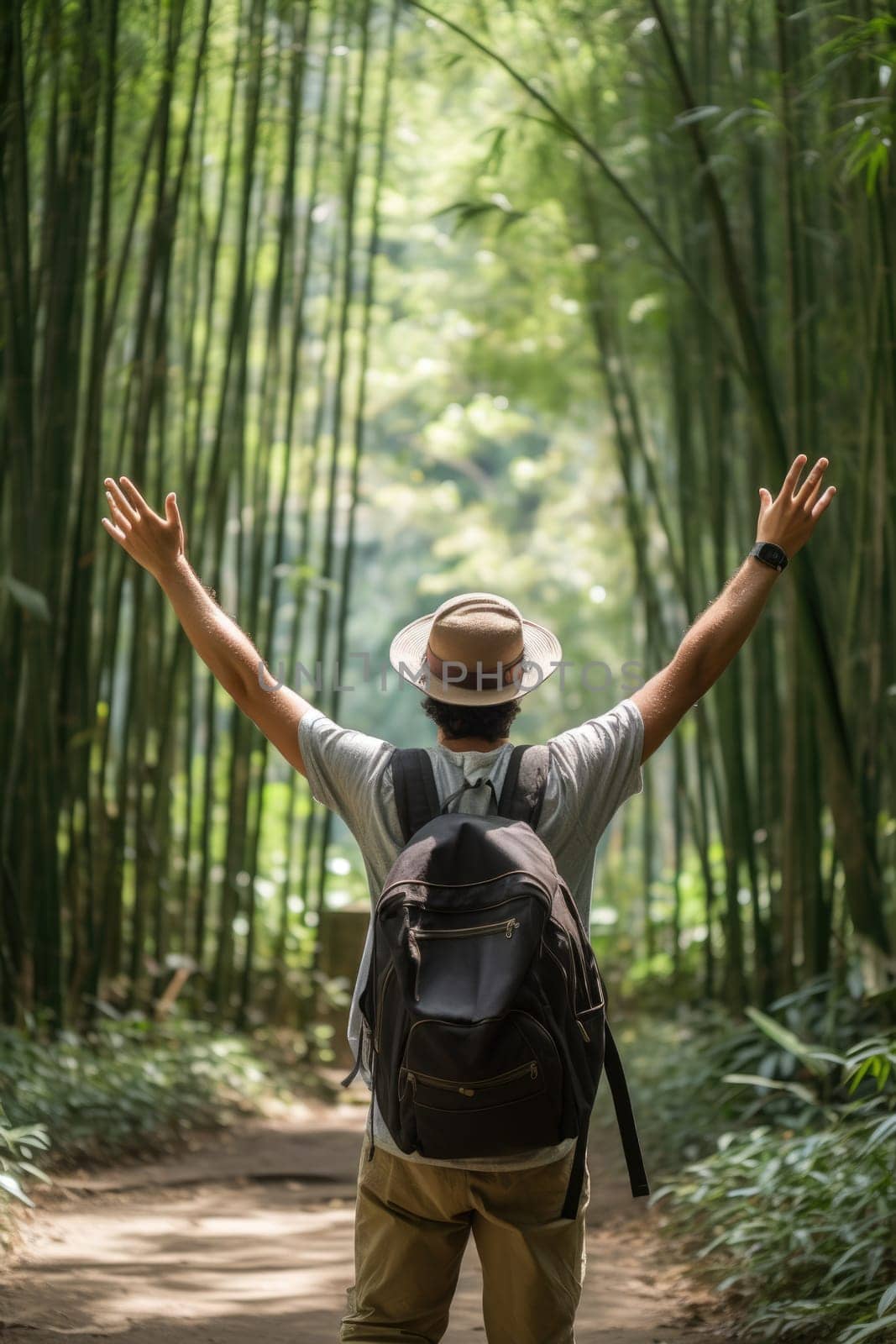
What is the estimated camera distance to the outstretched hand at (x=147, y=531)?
1.79 meters

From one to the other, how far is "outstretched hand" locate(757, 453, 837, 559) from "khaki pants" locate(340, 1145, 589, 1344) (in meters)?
0.79

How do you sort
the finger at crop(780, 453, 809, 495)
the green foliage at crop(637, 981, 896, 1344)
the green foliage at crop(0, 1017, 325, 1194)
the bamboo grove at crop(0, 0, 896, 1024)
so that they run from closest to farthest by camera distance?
the finger at crop(780, 453, 809, 495), the green foliage at crop(637, 981, 896, 1344), the bamboo grove at crop(0, 0, 896, 1024), the green foliage at crop(0, 1017, 325, 1194)

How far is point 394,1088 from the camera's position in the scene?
151 centimetres

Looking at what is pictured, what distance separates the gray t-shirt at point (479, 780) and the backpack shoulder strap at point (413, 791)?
2 cm

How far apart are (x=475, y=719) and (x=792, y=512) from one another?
1.66ft

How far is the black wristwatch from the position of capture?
1.79 metres

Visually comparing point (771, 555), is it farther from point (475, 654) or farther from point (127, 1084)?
point (127, 1084)

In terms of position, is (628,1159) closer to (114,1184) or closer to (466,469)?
(114,1184)

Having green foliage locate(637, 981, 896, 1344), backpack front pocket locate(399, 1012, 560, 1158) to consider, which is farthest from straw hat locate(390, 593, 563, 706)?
green foliage locate(637, 981, 896, 1344)

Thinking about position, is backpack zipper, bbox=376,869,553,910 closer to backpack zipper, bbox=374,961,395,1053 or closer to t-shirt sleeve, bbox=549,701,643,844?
backpack zipper, bbox=374,961,395,1053

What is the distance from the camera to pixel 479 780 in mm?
1635

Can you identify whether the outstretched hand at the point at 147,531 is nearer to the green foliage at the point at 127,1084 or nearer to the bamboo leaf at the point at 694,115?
the green foliage at the point at 127,1084

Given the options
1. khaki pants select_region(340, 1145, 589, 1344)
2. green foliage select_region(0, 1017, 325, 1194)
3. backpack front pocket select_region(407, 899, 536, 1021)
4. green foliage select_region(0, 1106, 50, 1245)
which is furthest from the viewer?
green foliage select_region(0, 1017, 325, 1194)

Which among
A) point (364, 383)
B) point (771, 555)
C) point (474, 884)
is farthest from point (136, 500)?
point (364, 383)
